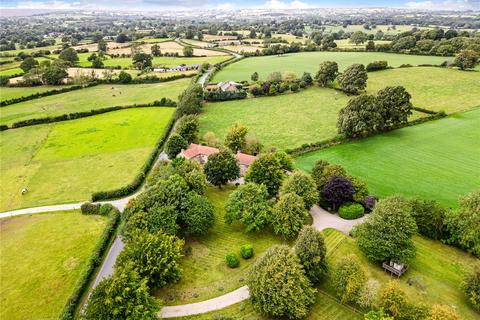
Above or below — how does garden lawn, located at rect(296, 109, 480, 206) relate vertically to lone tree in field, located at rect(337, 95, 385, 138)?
below

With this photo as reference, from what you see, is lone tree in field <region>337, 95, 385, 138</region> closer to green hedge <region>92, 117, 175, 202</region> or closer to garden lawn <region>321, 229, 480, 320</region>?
garden lawn <region>321, 229, 480, 320</region>

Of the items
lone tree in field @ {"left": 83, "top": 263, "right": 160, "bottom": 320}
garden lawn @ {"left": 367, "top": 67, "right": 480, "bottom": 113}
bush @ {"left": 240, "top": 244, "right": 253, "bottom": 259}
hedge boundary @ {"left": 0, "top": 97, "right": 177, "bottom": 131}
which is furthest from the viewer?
hedge boundary @ {"left": 0, "top": 97, "right": 177, "bottom": 131}

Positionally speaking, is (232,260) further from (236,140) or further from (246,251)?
(236,140)

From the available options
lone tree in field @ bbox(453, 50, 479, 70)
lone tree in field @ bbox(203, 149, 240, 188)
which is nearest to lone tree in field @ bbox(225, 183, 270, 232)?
lone tree in field @ bbox(203, 149, 240, 188)

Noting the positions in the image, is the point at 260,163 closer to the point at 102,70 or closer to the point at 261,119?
the point at 261,119

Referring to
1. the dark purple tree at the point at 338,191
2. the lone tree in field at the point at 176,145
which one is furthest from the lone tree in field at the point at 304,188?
the lone tree in field at the point at 176,145

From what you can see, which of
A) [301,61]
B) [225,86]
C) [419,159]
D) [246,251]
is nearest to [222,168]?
[246,251]

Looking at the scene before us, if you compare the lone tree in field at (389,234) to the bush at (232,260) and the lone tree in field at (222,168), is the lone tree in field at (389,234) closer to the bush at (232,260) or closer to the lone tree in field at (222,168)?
the bush at (232,260)
